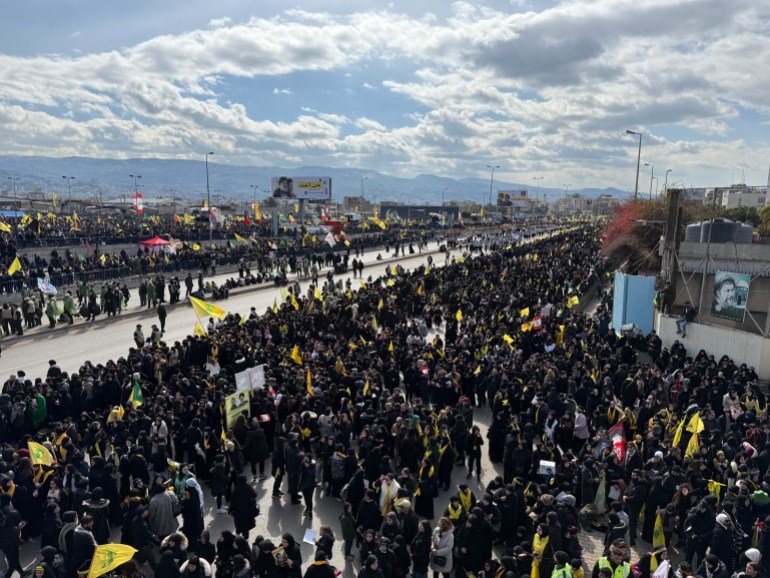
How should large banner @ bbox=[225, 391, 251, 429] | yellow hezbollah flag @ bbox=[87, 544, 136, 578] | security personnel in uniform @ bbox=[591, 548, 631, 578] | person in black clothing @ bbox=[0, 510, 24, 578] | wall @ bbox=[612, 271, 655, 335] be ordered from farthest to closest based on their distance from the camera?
wall @ bbox=[612, 271, 655, 335], large banner @ bbox=[225, 391, 251, 429], person in black clothing @ bbox=[0, 510, 24, 578], security personnel in uniform @ bbox=[591, 548, 631, 578], yellow hezbollah flag @ bbox=[87, 544, 136, 578]

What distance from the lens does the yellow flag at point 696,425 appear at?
10.1 m

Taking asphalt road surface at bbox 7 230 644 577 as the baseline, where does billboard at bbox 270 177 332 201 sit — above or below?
above

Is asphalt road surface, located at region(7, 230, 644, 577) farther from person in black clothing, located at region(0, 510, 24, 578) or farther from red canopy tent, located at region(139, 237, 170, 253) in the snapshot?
red canopy tent, located at region(139, 237, 170, 253)

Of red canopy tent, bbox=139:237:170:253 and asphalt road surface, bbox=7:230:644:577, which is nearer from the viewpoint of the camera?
asphalt road surface, bbox=7:230:644:577

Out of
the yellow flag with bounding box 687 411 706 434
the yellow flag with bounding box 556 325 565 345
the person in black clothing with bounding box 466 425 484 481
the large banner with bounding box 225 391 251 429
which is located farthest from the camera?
the yellow flag with bounding box 556 325 565 345

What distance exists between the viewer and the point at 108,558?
6137mm

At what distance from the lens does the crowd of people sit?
7.02 metres

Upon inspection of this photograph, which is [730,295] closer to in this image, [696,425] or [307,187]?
[696,425]

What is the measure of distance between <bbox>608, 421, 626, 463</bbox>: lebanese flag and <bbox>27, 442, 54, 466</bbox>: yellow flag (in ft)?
28.6

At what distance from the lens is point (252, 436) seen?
1001 cm

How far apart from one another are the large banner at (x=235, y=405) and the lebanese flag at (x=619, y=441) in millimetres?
6483

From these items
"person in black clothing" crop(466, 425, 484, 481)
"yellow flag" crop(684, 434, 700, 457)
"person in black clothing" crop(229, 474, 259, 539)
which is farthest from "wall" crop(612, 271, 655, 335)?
"person in black clothing" crop(229, 474, 259, 539)

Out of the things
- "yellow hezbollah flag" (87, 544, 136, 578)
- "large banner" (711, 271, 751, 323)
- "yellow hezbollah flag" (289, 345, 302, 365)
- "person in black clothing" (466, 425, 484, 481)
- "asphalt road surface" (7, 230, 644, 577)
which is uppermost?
"large banner" (711, 271, 751, 323)

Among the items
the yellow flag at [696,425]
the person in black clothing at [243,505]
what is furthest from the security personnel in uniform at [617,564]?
the yellow flag at [696,425]
